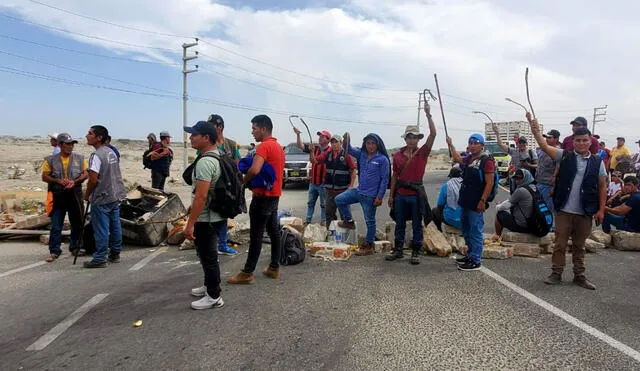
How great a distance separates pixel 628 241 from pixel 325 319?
5.85 meters

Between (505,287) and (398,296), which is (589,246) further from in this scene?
(398,296)

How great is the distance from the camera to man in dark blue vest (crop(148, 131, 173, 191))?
10133mm

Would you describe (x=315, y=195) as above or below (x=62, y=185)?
below

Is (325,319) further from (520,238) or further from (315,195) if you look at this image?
(315,195)

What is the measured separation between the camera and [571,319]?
3.92m

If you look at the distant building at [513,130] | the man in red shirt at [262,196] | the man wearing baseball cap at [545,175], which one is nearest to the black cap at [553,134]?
the man wearing baseball cap at [545,175]

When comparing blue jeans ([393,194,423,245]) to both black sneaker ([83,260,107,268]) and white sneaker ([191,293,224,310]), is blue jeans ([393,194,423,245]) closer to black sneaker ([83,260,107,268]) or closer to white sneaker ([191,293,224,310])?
white sneaker ([191,293,224,310])

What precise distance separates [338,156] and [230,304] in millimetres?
3753

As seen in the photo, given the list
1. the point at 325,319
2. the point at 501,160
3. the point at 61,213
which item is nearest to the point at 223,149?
the point at 61,213

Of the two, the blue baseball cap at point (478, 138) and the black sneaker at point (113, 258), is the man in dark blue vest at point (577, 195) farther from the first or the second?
the black sneaker at point (113, 258)

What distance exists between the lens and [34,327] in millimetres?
3766

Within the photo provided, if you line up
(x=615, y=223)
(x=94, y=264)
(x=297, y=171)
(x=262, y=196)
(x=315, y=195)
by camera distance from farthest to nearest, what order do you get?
(x=297, y=171)
(x=315, y=195)
(x=615, y=223)
(x=94, y=264)
(x=262, y=196)

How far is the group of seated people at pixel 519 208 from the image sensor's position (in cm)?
665

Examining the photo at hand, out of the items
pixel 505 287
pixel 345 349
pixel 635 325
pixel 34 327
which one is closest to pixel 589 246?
pixel 505 287
